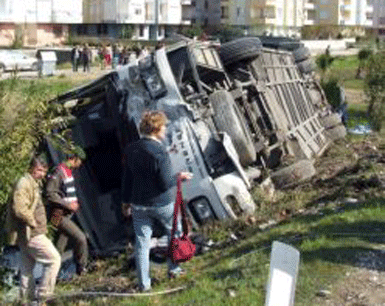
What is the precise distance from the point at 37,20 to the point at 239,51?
6639cm

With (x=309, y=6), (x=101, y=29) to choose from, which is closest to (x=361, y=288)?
(x=101, y=29)

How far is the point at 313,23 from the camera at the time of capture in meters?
122

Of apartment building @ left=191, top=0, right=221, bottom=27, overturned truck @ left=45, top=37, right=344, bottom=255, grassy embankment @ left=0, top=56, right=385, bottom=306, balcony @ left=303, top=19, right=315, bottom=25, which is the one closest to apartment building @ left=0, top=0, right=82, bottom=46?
apartment building @ left=191, top=0, right=221, bottom=27

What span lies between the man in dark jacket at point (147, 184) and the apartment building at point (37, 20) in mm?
64614

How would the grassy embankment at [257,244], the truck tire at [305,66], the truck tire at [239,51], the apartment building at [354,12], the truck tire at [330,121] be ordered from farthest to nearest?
the apartment building at [354,12], the truck tire at [305,66], the truck tire at [330,121], the truck tire at [239,51], the grassy embankment at [257,244]

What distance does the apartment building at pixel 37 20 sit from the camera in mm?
73812

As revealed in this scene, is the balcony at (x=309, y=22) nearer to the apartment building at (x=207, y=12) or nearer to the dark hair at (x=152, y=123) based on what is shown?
the apartment building at (x=207, y=12)

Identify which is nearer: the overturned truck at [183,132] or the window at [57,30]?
the overturned truck at [183,132]

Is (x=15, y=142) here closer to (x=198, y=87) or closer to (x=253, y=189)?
(x=198, y=87)

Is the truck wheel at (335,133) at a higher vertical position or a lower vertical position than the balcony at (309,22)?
lower

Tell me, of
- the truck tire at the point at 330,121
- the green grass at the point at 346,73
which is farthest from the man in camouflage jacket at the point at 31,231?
the green grass at the point at 346,73

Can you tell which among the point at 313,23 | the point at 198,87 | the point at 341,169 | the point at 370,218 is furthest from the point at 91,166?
the point at 313,23

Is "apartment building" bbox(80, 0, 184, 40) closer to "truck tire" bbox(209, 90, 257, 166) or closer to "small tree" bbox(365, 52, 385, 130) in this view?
"small tree" bbox(365, 52, 385, 130)

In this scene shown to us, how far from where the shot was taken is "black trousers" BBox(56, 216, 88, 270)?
945cm
